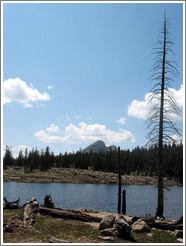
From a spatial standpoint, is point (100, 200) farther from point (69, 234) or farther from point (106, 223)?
point (69, 234)

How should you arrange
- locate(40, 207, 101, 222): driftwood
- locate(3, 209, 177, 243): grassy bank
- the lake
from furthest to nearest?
1. the lake
2. locate(40, 207, 101, 222): driftwood
3. locate(3, 209, 177, 243): grassy bank

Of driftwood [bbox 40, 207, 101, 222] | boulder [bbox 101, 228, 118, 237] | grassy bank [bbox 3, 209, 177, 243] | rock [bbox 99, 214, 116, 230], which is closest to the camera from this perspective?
grassy bank [bbox 3, 209, 177, 243]

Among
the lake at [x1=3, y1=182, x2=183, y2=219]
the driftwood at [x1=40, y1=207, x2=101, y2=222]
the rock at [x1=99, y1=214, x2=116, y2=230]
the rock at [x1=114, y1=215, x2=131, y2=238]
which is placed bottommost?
the lake at [x1=3, y1=182, x2=183, y2=219]

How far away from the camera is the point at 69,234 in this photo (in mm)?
12852

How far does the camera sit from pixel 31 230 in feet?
42.3

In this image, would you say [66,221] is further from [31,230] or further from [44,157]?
[44,157]

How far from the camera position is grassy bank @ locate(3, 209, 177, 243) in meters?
11.7

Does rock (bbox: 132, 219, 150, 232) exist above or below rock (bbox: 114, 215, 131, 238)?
below

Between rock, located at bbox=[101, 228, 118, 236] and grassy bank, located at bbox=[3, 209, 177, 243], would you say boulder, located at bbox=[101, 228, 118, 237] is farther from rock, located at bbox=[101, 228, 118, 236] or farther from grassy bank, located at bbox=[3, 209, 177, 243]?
grassy bank, located at bbox=[3, 209, 177, 243]

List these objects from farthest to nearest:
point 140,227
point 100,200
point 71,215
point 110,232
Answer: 1. point 100,200
2. point 71,215
3. point 140,227
4. point 110,232

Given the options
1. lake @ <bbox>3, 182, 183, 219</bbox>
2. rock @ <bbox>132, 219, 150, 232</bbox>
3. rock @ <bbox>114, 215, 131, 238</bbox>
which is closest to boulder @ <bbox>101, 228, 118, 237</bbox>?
rock @ <bbox>114, 215, 131, 238</bbox>

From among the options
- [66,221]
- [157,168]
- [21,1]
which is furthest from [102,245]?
[21,1]

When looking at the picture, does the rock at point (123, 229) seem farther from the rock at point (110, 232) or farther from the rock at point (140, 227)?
the rock at point (140, 227)

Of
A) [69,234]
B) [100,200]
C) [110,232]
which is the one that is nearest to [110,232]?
[110,232]
